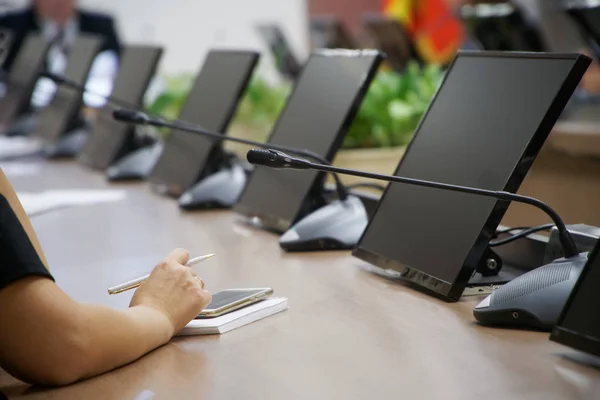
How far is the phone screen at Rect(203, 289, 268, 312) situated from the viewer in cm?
123

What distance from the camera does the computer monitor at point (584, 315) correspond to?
949 millimetres

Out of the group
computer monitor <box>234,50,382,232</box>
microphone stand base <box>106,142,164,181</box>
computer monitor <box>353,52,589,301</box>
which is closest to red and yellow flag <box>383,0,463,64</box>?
microphone stand base <box>106,142,164,181</box>

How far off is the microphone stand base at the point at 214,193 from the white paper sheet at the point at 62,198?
32 centimetres

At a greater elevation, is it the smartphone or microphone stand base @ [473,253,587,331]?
microphone stand base @ [473,253,587,331]

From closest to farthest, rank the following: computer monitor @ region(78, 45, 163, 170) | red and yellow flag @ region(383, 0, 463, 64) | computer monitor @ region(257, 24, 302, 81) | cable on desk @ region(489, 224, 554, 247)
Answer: cable on desk @ region(489, 224, 554, 247), computer monitor @ region(78, 45, 163, 170), computer monitor @ region(257, 24, 302, 81), red and yellow flag @ region(383, 0, 463, 64)

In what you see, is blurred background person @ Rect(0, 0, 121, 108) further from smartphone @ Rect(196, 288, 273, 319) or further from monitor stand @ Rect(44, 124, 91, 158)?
smartphone @ Rect(196, 288, 273, 319)

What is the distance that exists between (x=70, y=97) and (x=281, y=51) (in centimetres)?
222

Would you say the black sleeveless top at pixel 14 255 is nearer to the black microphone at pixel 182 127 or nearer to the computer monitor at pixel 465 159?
the computer monitor at pixel 465 159

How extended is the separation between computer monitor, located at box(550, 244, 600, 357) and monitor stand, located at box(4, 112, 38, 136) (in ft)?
11.8

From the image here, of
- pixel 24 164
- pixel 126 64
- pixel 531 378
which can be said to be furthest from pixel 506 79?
pixel 24 164

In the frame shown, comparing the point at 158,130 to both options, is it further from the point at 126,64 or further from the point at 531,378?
the point at 531,378

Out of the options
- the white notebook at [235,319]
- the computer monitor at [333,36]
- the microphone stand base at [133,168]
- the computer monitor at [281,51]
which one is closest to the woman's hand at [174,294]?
the white notebook at [235,319]

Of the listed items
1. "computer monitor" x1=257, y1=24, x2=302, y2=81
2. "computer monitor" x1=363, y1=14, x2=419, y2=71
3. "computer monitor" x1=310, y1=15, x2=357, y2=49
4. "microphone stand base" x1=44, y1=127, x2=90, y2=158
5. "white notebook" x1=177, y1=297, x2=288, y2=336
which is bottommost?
"microphone stand base" x1=44, y1=127, x2=90, y2=158

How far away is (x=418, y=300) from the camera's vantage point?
4.20ft
